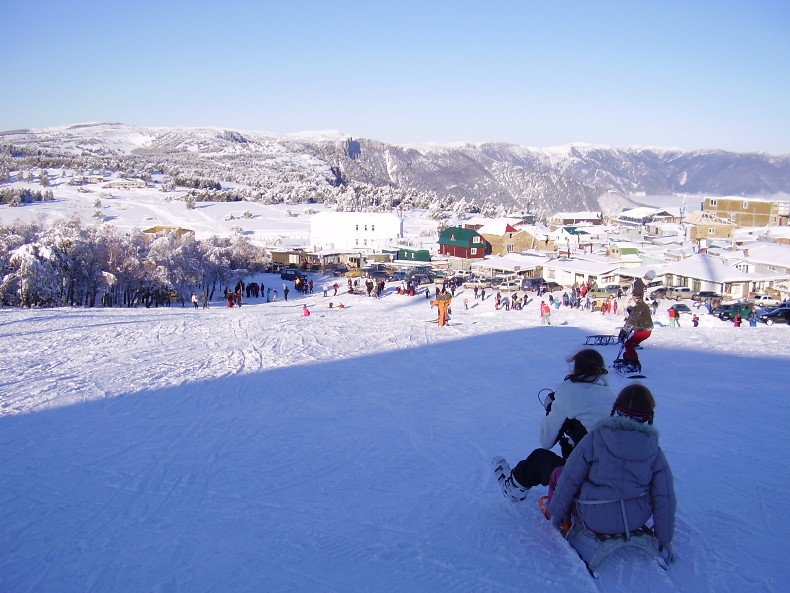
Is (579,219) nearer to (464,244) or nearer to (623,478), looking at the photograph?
(464,244)

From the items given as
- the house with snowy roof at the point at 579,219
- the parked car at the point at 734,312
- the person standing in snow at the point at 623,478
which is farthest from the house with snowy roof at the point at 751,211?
the person standing in snow at the point at 623,478

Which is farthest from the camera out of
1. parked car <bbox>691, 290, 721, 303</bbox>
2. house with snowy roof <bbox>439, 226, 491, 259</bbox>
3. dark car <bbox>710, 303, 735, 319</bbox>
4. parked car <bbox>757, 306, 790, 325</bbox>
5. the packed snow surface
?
house with snowy roof <bbox>439, 226, 491, 259</bbox>

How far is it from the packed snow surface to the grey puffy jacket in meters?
0.32

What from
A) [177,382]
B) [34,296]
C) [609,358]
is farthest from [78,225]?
[609,358]

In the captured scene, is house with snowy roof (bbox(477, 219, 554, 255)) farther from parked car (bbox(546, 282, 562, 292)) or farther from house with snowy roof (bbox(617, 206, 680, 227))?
house with snowy roof (bbox(617, 206, 680, 227))

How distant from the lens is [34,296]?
26.7 m

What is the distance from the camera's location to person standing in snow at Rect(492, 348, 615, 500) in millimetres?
3912

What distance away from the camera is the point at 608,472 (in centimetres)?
340

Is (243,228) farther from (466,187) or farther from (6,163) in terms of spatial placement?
(466,187)

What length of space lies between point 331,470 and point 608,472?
3.15m

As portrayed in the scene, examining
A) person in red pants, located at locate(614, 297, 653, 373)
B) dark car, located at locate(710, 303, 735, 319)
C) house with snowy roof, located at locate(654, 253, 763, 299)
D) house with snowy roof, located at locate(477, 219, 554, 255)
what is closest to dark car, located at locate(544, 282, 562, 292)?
house with snowy roof, located at locate(654, 253, 763, 299)

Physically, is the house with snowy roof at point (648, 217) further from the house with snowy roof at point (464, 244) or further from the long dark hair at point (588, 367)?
the long dark hair at point (588, 367)

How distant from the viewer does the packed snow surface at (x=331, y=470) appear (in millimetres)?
3836

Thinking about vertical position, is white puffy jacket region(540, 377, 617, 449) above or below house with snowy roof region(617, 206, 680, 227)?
above
